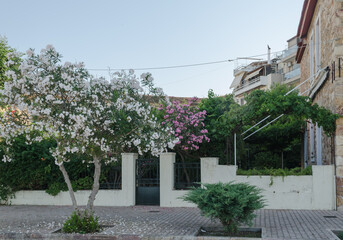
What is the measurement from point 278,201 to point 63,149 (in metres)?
7.11

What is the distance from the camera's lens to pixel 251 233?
349 inches

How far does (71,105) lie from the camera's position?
920cm

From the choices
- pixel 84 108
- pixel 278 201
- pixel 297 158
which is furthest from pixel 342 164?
pixel 297 158

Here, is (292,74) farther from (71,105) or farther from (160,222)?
(71,105)

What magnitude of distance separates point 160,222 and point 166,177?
12.5 ft

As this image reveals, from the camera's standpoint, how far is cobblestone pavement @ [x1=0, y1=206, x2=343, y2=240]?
8859mm

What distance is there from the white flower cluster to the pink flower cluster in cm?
559

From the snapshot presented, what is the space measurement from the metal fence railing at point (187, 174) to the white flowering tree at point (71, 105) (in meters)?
4.69

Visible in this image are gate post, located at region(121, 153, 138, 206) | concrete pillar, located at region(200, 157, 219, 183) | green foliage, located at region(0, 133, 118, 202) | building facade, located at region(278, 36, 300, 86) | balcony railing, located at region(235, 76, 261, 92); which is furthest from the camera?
balcony railing, located at region(235, 76, 261, 92)

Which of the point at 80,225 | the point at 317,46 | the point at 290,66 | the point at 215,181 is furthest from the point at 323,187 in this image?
the point at 290,66

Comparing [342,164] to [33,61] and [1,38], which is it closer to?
[33,61]

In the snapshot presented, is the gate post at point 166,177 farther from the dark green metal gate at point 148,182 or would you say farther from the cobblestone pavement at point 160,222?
the cobblestone pavement at point 160,222

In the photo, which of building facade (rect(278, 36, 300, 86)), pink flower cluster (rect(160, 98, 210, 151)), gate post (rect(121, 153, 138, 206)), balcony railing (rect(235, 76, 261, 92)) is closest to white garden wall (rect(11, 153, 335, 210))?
gate post (rect(121, 153, 138, 206))

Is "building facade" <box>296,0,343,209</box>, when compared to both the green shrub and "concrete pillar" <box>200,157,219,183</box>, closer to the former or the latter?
"concrete pillar" <box>200,157,219,183</box>
